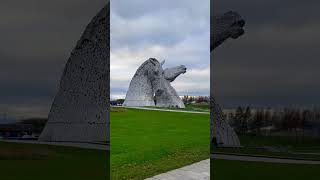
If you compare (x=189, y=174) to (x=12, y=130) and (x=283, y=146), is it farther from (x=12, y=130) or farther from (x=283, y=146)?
(x=12, y=130)

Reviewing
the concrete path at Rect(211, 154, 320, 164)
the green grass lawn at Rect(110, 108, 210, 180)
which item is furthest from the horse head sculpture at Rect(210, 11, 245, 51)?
the green grass lawn at Rect(110, 108, 210, 180)

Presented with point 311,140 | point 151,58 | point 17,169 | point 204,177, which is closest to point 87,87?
point 17,169

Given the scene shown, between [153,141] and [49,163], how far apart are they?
27.5 feet

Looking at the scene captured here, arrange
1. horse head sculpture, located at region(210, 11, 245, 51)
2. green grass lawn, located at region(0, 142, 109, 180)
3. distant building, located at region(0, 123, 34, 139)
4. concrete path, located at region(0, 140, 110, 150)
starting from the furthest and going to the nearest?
1. horse head sculpture, located at region(210, 11, 245, 51)
2. concrete path, located at region(0, 140, 110, 150)
3. distant building, located at region(0, 123, 34, 139)
4. green grass lawn, located at region(0, 142, 109, 180)

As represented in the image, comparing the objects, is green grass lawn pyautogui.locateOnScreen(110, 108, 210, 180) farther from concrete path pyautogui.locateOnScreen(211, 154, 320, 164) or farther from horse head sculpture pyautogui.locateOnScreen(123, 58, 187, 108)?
horse head sculpture pyautogui.locateOnScreen(123, 58, 187, 108)

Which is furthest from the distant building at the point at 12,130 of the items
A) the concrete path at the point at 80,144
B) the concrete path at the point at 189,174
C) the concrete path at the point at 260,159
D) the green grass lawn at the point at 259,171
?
the concrete path at the point at 260,159

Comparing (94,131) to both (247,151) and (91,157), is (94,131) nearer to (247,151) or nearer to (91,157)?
(91,157)

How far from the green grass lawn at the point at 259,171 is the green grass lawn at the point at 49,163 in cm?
190

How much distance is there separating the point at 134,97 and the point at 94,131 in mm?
15888

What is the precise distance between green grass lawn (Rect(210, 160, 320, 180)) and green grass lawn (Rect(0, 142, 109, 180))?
190 cm

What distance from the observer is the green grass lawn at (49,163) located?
6293 millimetres

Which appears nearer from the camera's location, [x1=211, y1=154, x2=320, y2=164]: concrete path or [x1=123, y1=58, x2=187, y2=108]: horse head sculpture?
[x1=211, y1=154, x2=320, y2=164]: concrete path

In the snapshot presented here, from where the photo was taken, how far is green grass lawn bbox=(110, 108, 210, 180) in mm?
8852

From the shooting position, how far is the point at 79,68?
812cm
